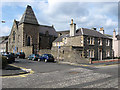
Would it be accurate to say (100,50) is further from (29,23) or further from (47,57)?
(29,23)

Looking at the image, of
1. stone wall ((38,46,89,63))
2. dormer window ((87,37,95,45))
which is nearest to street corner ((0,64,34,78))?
stone wall ((38,46,89,63))

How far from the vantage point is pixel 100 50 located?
3172cm

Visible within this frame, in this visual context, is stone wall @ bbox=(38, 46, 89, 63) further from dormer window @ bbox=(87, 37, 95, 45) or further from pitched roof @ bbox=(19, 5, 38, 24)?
pitched roof @ bbox=(19, 5, 38, 24)

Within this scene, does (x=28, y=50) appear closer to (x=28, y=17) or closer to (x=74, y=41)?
(x=28, y=17)

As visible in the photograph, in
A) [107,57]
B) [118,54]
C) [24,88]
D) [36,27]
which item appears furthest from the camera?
[36,27]

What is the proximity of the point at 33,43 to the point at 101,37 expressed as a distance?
2237cm

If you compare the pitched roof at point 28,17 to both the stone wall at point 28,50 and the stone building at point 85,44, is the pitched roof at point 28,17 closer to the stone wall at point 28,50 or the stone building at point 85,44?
the stone wall at point 28,50

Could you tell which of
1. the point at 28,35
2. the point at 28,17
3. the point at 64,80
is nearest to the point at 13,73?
the point at 64,80

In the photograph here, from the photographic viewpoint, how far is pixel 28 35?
4166 cm

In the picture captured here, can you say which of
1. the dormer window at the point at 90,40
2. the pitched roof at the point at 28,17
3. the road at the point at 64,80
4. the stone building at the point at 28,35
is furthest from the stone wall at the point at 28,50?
the road at the point at 64,80

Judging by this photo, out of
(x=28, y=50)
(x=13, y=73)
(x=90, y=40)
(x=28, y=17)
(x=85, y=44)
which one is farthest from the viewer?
(x=28, y=17)

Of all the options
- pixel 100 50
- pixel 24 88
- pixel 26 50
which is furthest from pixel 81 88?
pixel 26 50

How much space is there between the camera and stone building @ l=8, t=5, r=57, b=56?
133 ft

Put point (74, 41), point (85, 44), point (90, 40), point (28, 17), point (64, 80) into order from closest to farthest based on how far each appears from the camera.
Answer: point (64, 80)
point (85, 44)
point (90, 40)
point (74, 41)
point (28, 17)
